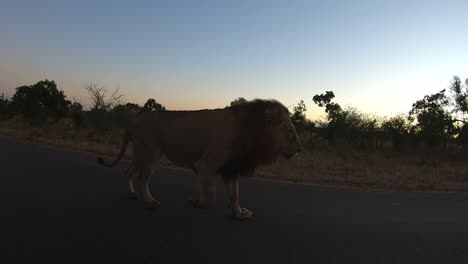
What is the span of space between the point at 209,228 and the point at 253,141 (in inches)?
51.3

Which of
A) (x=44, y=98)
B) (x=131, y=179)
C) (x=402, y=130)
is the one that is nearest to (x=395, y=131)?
(x=402, y=130)

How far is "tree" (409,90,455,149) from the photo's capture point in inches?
1287

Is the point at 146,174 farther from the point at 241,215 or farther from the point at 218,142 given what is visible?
the point at 241,215

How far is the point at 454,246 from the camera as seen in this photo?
4.52 metres

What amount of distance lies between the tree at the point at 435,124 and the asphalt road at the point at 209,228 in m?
28.2

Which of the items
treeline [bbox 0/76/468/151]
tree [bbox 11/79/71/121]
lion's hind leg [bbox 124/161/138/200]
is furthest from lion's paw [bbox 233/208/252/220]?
tree [bbox 11/79/71/121]

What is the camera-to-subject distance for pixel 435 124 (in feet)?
108

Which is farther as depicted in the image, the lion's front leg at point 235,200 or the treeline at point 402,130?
the treeline at point 402,130

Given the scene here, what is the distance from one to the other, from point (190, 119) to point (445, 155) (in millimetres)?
30866

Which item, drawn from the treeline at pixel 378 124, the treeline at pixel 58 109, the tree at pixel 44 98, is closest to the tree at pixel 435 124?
the treeline at pixel 378 124

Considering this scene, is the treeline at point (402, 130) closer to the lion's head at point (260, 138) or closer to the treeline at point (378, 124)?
the treeline at point (378, 124)

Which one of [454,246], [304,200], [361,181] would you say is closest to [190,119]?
[304,200]

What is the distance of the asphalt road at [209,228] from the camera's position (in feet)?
12.0

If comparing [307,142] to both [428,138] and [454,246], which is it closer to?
[428,138]
